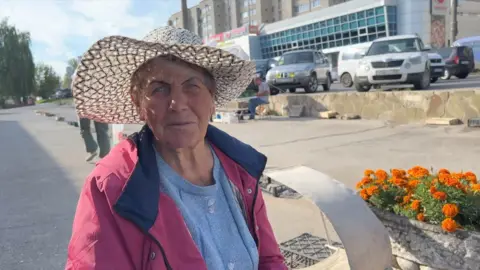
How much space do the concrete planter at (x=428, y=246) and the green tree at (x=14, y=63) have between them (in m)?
54.3

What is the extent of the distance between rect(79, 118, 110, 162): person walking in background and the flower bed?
5.36 metres

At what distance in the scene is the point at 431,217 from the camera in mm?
2562

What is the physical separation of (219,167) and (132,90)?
0.47m

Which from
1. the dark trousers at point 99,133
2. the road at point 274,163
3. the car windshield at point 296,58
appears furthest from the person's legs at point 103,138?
the car windshield at point 296,58

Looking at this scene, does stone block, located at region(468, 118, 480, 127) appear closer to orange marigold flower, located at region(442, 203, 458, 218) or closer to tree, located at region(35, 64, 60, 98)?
orange marigold flower, located at region(442, 203, 458, 218)

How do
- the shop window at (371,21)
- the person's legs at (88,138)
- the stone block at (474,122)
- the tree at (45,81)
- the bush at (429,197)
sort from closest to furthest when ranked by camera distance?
1. the bush at (429,197)
2. the person's legs at (88,138)
3. the stone block at (474,122)
4. the shop window at (371,21)
5. the tree at (45,81)

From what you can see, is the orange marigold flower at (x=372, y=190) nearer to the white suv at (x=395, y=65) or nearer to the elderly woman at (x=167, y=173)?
the elderly woman at (x=167, y=173)

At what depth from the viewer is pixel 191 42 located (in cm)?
160

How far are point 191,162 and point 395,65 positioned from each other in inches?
435

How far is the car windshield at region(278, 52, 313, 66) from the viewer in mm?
16078

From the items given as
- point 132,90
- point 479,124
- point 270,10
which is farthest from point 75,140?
point 270,10

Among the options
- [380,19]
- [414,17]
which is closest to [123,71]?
[380,19]

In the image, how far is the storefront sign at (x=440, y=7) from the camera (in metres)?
45.0

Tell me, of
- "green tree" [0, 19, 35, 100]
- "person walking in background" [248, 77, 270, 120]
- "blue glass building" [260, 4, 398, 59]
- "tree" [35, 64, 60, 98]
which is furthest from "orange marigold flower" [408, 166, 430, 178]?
"tree" [35, 64, 60, 98]
